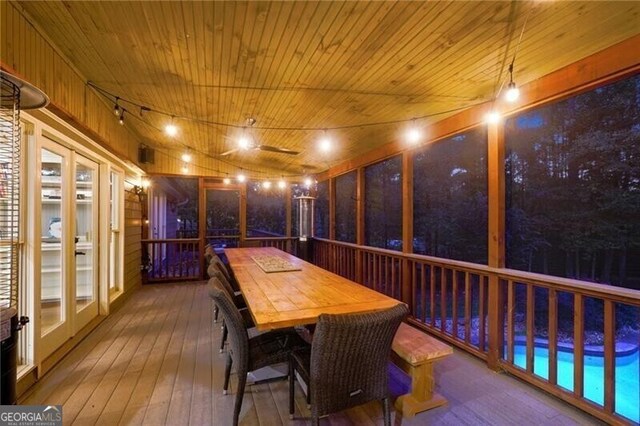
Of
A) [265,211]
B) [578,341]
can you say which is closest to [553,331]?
[578,341]

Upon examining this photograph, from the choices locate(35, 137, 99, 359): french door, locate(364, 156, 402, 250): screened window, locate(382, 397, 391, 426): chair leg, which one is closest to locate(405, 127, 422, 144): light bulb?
locate(364, 156, 402, 250): screened window

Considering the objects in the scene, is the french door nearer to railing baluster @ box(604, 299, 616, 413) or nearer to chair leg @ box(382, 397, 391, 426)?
chair leg @ box(382, 397, 391, 426)

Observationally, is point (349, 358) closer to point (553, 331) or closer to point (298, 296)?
point (298, 296)

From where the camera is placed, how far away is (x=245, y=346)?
1853 mm

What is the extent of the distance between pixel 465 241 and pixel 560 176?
154 cm

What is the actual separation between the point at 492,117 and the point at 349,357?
2387 mm

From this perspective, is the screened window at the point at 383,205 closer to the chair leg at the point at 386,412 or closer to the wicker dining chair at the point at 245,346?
the wicker dining chair at the point at 245,346

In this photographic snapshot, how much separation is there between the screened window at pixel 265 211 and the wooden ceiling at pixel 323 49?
3470 millimetres

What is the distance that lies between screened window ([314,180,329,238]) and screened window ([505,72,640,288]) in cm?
387

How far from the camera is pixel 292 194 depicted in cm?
716

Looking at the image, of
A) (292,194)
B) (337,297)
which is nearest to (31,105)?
(337,297)

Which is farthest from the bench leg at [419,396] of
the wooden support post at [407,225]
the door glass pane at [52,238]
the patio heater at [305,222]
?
the patio heater at [305,222]

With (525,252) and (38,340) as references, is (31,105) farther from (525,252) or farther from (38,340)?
(525,252)

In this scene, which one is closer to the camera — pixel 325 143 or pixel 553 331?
pixel 553 331
